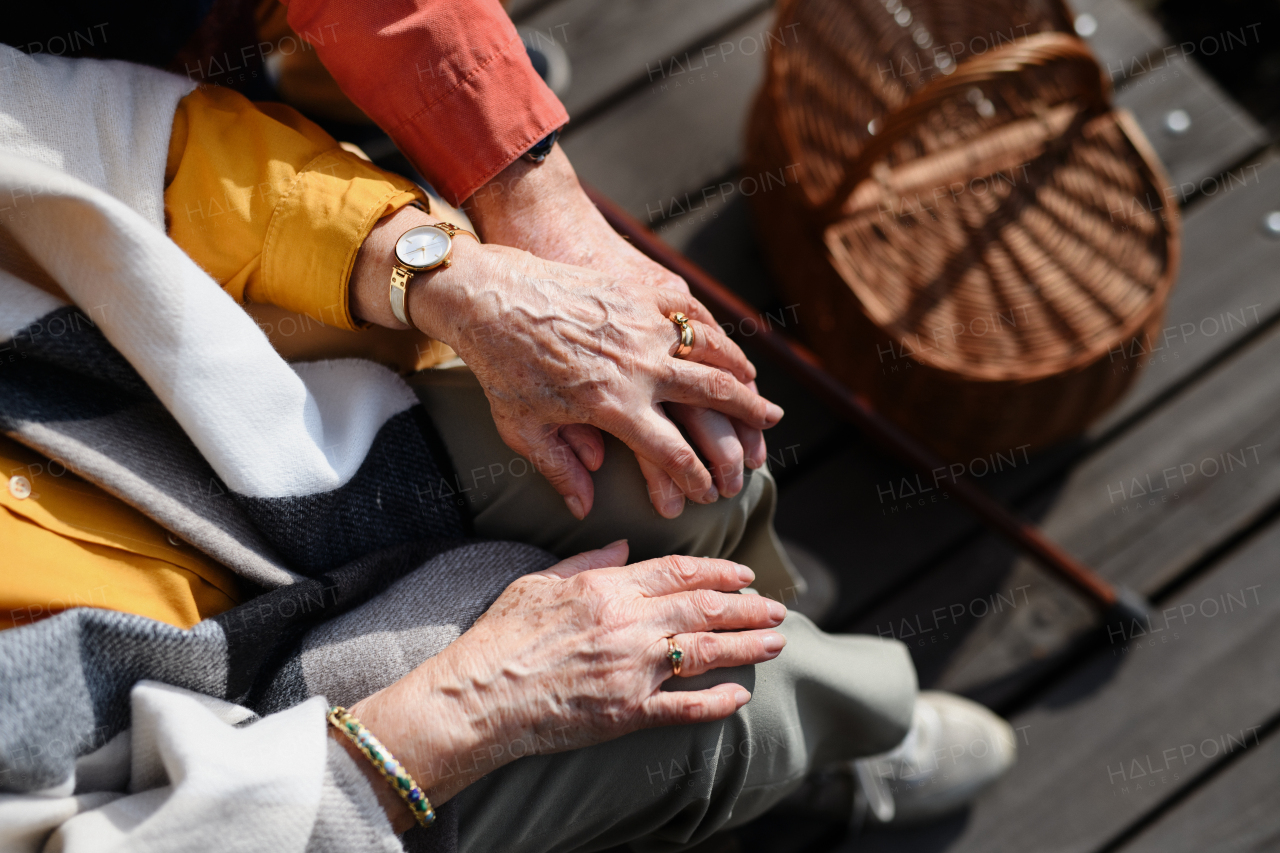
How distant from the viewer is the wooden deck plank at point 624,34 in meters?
1.40

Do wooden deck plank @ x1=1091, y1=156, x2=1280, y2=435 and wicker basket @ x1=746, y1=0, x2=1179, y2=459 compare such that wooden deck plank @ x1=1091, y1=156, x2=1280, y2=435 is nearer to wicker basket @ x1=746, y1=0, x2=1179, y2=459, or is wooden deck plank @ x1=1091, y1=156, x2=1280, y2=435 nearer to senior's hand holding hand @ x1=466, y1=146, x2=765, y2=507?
wicker basket @ x1=746, y1=0, x2=1179, y2=459

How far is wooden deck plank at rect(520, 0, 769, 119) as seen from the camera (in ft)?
4.60

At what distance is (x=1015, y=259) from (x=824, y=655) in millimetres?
676

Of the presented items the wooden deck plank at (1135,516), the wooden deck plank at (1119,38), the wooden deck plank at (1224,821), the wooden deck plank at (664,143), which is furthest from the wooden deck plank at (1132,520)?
the wooden deck plank at (664,143)

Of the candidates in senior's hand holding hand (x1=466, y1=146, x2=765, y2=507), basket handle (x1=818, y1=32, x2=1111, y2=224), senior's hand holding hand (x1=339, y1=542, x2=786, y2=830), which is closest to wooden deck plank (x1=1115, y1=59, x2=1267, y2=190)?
basket handle (x1=818, y1=32, x2=1111, y2=224)

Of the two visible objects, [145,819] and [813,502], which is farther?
[813,502]

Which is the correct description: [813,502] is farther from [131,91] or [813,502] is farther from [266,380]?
[131,91]

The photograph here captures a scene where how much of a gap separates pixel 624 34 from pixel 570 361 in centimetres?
96

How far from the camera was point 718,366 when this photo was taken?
0.77 meters

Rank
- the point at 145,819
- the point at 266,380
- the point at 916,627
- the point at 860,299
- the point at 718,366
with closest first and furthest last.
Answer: the point at 145,819 → the point at 266,380 → the point at 718,366 → the point at 860,299 → the point at 916,627

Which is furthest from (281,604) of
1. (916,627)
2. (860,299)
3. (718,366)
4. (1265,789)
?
(1265,789)

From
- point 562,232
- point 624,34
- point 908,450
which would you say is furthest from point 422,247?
point 624,34

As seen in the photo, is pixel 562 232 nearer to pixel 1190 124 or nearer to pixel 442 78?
pixel 442 78

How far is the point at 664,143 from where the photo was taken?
1.38 m
